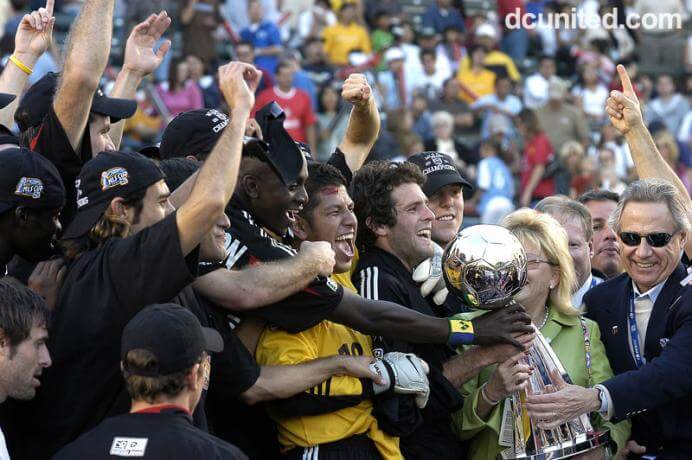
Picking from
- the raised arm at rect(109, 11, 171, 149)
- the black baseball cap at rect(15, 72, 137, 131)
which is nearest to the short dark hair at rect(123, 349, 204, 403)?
the black baseball cap at rect(15, 72, 137, 131)

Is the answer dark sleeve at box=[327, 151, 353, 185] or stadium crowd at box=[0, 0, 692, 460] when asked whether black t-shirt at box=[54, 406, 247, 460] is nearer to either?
stadium crowd at box=[0, 0, 692, 460]

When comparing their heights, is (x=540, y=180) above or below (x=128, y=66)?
below

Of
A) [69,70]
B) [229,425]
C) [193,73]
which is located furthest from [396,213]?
[193,73]

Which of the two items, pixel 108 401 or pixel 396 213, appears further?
pixel 396 213

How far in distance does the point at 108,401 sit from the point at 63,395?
17 centimetres

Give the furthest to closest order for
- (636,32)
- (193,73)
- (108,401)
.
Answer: (636,32)
(193,73)
(108,401)

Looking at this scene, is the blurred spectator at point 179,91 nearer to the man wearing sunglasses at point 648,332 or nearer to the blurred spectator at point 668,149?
the blurred spectator at point 668,149

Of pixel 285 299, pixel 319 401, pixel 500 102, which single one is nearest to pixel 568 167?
pixel 500 102

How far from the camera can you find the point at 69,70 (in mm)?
4957

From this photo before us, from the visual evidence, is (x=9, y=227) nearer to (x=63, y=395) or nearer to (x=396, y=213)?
(x=63, y=395)

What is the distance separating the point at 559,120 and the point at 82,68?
13.8 m

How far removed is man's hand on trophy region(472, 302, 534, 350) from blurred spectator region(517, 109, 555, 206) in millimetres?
11520

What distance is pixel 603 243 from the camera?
7590 millimetres

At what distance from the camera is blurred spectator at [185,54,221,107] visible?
627 inches
